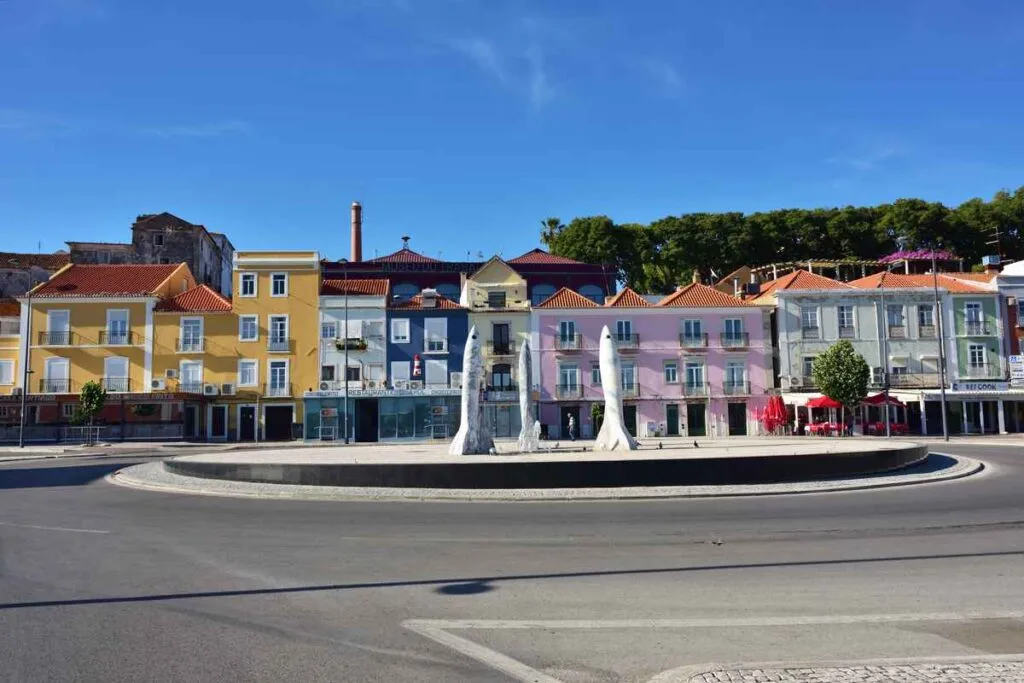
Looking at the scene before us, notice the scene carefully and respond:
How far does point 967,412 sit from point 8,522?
2239 inches

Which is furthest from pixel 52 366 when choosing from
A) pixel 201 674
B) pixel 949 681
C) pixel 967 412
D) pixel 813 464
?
pixel 967 412

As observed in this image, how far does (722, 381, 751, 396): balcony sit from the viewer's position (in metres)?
55.9

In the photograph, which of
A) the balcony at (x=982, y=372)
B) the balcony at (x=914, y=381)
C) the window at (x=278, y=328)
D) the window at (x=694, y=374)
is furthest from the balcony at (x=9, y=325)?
the balcony at (x=982, y=372)

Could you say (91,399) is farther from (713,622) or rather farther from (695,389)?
(713,622)

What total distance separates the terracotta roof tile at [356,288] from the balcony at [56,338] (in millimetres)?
17780

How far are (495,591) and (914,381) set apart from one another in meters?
55.1

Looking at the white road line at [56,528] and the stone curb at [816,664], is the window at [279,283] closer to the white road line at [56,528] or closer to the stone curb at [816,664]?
the white road line at [56,528]

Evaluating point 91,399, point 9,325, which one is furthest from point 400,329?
point 9,325

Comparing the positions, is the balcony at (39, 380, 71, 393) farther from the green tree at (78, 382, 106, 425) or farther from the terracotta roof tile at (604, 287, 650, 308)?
the terracotta roof tile at (604, 287, 650, 308)

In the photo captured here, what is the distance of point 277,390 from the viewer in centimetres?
5444

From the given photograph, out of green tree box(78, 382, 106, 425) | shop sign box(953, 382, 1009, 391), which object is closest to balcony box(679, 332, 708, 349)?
shop sign box(953, 382, 1009, 391)

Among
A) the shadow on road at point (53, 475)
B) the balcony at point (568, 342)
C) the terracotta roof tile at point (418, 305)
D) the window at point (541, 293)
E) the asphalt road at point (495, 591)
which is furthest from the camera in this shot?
the window at point (541, 293)

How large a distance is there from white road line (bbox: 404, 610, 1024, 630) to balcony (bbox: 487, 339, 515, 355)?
4799cm

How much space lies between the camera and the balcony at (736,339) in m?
56.5
